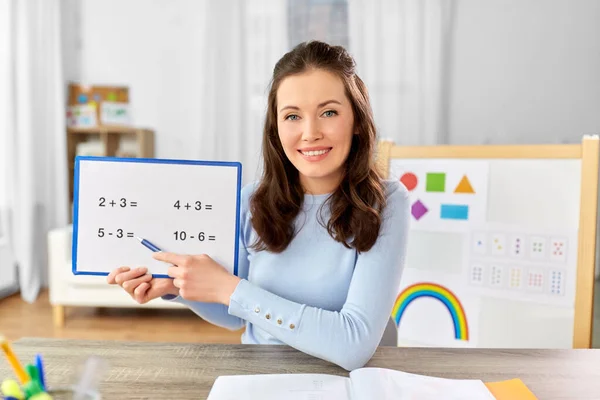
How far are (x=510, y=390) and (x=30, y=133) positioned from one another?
11.0 feet

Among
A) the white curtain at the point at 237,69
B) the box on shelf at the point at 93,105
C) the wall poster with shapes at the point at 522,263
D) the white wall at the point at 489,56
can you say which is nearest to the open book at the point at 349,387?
the wall poster with shapes at the point at 522,263

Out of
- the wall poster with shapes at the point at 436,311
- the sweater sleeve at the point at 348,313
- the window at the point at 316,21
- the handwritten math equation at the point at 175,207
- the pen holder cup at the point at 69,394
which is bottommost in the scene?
the wall poster with shapes at the point at 436,311

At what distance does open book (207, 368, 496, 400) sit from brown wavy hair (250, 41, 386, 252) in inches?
10.2

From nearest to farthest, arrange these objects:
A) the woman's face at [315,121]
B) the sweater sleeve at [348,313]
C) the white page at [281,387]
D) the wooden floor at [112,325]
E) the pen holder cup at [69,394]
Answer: the pen holder cup at [69,394], the white page at [281,387], the sweater sleeve at [348,313], the woman's face at [315,121], the wooden floor at [112,325]

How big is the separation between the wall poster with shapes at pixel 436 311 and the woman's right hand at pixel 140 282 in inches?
35.1

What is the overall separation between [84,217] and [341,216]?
0.46 m

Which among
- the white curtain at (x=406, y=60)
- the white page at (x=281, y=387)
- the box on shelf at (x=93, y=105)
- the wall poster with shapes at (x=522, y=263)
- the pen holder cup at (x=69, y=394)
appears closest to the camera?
the pen holder cup at (x=69, y=394)

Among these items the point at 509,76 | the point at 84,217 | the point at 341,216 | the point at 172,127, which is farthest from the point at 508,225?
the point at 172,127

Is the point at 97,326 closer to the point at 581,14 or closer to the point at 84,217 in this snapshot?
the point at 84,217

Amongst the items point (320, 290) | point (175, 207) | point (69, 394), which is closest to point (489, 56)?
point (320, 290)

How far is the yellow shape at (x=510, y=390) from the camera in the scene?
0.62 metres

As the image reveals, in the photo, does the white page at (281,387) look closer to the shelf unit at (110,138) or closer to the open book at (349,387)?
the open book at (349,387)

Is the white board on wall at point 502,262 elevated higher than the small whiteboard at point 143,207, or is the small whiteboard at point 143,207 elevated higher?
the small whiteboard at point 143,207

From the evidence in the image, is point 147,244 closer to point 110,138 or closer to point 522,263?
point 522,263
